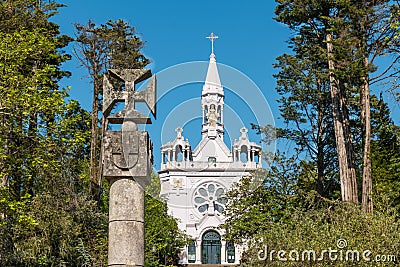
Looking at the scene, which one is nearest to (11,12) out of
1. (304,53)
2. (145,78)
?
(304,53)

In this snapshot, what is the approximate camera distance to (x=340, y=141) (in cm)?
2203

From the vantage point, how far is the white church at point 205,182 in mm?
50750

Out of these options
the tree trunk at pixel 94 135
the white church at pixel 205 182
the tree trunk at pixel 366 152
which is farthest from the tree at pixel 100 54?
the white church at pixel 205 182

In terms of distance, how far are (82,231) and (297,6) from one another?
456 inches

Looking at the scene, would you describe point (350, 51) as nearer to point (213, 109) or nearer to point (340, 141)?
point (340, 141)

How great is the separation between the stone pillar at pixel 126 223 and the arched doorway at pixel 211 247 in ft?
143

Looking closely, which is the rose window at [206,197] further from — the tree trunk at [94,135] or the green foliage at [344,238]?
the green foliage at [344,238]

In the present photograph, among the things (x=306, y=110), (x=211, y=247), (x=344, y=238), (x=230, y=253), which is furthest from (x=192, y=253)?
(x=344, y=238)

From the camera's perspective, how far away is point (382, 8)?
811 inches

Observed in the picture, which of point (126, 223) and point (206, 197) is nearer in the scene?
point (126, 223)

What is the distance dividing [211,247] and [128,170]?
4452 cm

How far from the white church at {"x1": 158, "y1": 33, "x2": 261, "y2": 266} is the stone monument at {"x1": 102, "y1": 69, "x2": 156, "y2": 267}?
38692 mm

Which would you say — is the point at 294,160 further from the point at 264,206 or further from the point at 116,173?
the point at 116,173

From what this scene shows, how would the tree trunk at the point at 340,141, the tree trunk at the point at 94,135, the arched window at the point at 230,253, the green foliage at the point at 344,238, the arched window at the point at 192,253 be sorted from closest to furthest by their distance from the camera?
the green foliage at the point at 344,238, the tree trunk at the point at 340,141, the tree trunk at the point at 94,135, the arched window at the point at 230,253, the arched window at the point at 192,253
